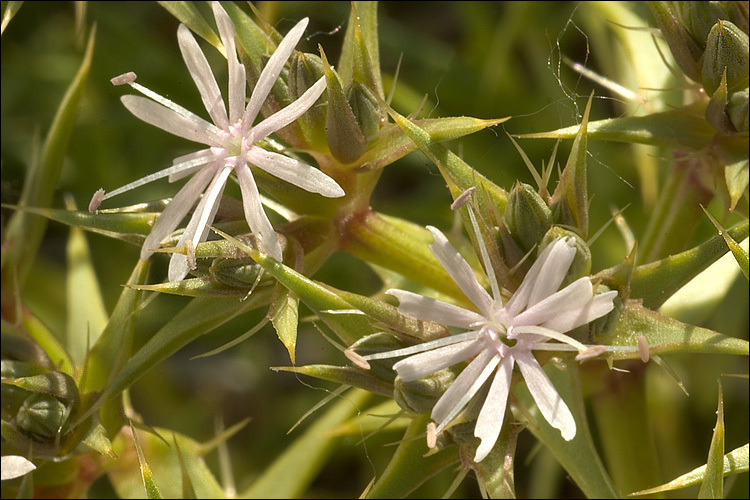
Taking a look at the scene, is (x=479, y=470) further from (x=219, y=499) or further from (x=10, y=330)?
(x=10, y=330)

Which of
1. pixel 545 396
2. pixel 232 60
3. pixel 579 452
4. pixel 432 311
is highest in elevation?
pixel 232 60

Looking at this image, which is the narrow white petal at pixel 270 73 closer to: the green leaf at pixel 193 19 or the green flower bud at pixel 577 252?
the green leaf at pixel 193 19

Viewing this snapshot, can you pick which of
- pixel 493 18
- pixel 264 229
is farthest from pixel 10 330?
pixel 493 18

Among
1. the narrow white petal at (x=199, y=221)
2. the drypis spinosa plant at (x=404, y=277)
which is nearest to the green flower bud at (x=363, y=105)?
the drypis spinosa plant at (x=404, y=277)

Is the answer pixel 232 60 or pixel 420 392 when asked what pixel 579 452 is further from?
pixel 232 60

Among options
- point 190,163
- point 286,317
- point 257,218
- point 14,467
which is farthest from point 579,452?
point 14,467

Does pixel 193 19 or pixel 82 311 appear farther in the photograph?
pixel 82 311

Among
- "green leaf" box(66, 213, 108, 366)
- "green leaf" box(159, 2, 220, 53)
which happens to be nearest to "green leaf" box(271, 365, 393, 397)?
"green leaf" box(159, 2, 220, 53)
